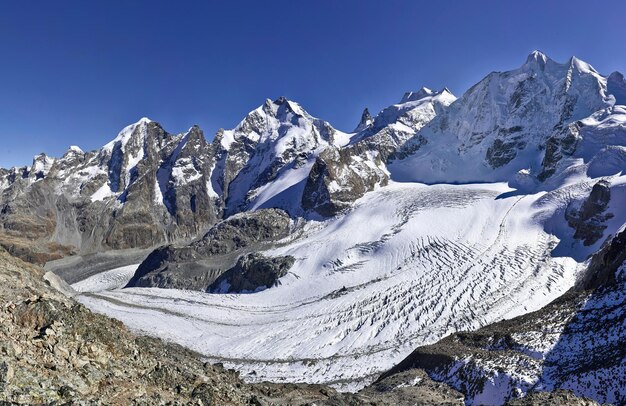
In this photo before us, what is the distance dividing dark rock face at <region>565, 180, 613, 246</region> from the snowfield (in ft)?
6.02

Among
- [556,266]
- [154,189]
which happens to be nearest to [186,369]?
[556,266]

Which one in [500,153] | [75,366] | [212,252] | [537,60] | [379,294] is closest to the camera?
[75,366]

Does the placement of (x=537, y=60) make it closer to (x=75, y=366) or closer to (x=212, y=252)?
(x=212, y=252)

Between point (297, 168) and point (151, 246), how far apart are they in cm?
5772

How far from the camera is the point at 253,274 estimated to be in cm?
9088

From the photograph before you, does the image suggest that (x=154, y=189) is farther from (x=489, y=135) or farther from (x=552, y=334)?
(x=552, y=334)

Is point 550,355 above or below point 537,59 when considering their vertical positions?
below

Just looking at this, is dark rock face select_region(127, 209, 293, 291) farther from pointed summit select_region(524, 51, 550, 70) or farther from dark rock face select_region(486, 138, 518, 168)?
pointed summit select_region(524, 51, 550, 70)

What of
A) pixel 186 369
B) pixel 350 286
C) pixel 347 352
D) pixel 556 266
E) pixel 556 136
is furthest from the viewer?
pixel 556 136

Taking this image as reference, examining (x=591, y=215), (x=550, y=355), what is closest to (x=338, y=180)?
(x=591, y=215)

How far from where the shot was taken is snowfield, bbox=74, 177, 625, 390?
52.2 meters

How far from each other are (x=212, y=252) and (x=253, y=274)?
35055 mm

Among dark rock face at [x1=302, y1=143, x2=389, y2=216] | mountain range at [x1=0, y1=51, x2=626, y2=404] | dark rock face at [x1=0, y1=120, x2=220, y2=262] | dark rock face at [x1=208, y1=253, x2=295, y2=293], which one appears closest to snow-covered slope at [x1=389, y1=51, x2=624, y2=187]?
mountain range at [x1=0, y1=51, x2=626, y2=404]

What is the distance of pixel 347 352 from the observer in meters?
51.3
